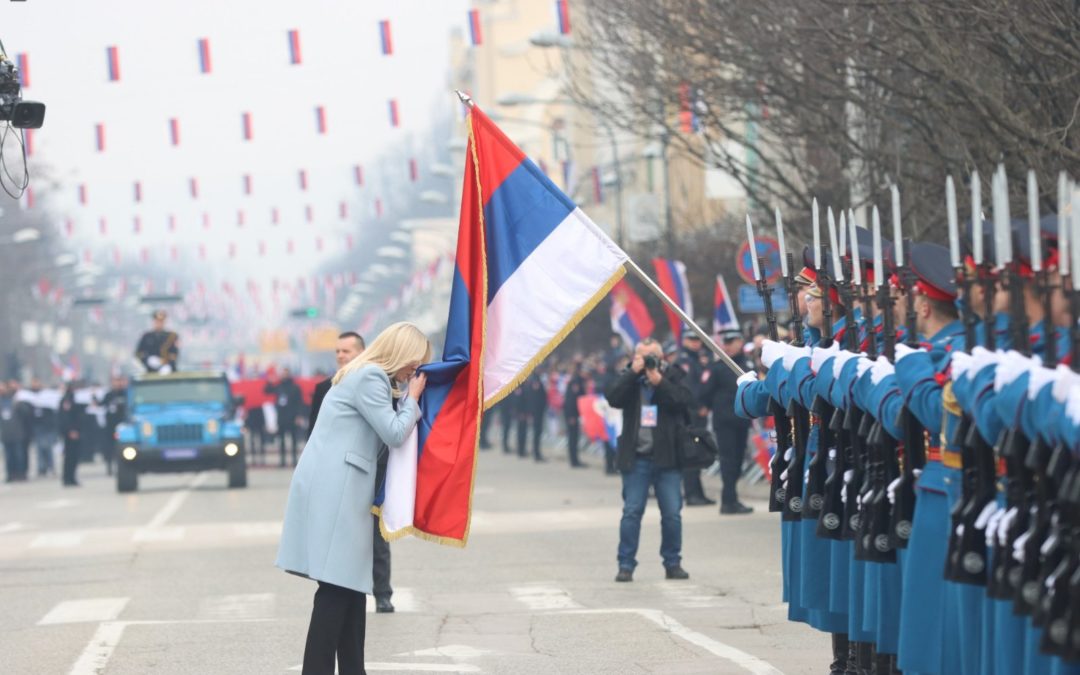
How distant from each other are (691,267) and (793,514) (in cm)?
2738

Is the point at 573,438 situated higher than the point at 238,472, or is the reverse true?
the point at 573,438

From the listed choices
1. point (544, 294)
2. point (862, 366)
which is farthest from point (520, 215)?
point (862, 366)

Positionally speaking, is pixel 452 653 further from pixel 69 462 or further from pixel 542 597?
pixel 69 462

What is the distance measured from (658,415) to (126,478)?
19.3 m

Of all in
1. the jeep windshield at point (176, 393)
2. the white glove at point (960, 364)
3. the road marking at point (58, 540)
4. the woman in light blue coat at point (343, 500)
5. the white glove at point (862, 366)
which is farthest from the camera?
the jeep windshield at point (176, 393)

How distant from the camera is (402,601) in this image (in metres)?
14.5

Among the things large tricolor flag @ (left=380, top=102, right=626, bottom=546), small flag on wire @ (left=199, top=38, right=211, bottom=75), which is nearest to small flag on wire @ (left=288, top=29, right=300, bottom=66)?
small flag on wire @ (left=199, top=38, right=211, bottom=75)

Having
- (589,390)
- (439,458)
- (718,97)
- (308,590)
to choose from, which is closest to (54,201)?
(589,390)

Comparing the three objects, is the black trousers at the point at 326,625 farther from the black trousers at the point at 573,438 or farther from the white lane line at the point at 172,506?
the black trousers at the point at 573,438

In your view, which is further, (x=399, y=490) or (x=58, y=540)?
(x=58, y=540)

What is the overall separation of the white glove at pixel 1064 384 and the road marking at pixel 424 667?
16.4ft

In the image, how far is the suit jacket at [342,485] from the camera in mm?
8680

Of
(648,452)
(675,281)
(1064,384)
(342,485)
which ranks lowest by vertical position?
(648,452)

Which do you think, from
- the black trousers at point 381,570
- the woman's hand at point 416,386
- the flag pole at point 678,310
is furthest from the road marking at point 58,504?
the woman's hand at point 416,386
